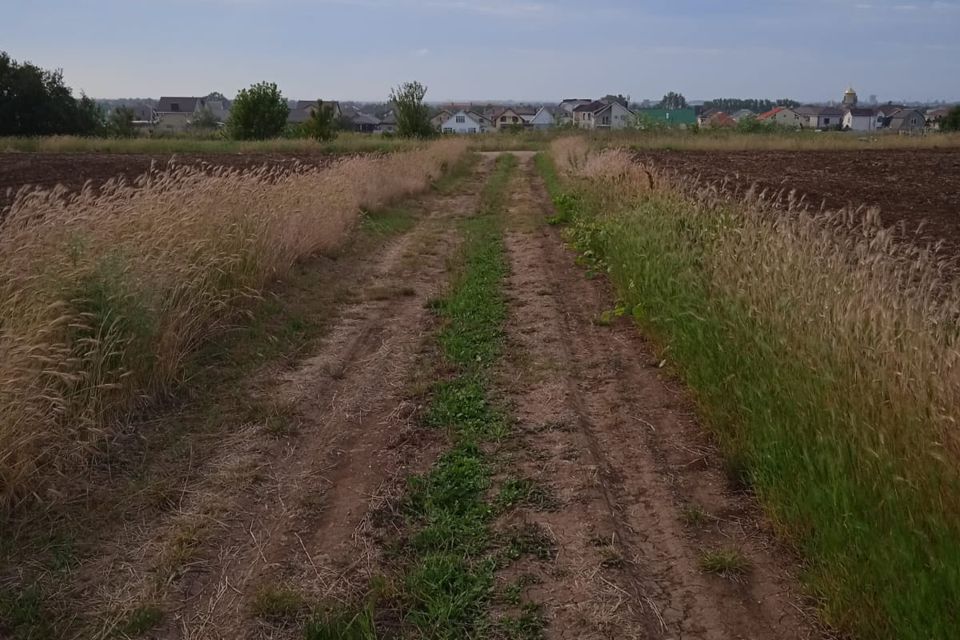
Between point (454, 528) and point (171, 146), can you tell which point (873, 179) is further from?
point (171, 146)

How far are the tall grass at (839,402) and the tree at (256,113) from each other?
48.9 meters

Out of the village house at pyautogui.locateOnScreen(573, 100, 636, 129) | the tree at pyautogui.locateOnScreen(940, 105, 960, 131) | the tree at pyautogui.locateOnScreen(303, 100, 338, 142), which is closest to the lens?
the tree at pyautogui.locateOnScreen(303, 100, 338, 142)

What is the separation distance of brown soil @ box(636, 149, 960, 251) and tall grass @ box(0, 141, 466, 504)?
8327mm

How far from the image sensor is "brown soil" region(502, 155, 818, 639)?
3.45 metres

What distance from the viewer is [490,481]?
4.70 m

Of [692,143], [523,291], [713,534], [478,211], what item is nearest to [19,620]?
[713,534]

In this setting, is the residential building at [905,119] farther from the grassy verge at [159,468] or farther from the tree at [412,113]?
the grassy verge at [159,468]

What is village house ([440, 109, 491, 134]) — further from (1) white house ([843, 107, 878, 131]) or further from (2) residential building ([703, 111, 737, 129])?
(1) white house ([843, 107, 878, 131])

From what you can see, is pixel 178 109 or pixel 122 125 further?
pixel 178 109

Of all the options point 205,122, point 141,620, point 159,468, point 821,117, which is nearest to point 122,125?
point 205,122

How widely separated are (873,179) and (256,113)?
39.1m

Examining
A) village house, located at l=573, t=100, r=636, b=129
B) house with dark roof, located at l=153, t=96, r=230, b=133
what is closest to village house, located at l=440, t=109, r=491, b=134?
village house, located at l=573, t=100, r=636, b=129

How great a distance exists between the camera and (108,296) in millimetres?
5648

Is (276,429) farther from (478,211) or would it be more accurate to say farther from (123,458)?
(478,211)
